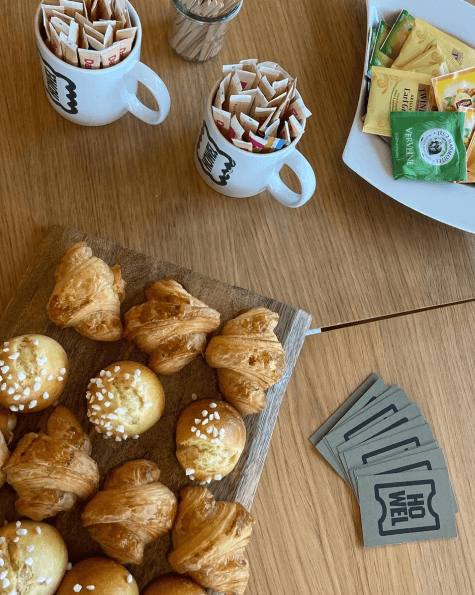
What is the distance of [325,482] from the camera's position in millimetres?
1012

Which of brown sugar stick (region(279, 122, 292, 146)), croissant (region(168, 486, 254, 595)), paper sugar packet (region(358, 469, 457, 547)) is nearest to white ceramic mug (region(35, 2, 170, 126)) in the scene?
brown sugar stick (region(279, 122, 292, 146))

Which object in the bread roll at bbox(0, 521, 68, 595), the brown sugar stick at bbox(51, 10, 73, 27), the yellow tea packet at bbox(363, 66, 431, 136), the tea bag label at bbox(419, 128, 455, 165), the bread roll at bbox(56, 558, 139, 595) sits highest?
the brown sugar stick at bbox(51, 10, 73, 27)

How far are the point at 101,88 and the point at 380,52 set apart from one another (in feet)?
2.00

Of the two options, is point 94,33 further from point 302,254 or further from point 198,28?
point 302,254

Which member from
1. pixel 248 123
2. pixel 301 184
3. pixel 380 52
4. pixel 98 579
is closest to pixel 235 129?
pixel 248 123

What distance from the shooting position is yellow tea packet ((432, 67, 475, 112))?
1.12 m

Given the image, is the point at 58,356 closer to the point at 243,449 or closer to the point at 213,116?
the point at 243,449

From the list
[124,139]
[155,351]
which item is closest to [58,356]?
[155,351]

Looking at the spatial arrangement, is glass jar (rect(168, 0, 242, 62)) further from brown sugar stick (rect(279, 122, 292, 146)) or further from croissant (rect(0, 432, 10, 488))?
croissant (rect(0, 432, 10, 488))

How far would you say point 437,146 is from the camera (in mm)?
1097

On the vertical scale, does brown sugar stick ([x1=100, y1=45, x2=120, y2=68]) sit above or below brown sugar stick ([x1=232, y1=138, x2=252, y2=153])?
above

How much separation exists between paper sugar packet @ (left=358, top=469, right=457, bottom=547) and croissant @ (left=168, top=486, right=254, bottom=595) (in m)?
A: 0.24

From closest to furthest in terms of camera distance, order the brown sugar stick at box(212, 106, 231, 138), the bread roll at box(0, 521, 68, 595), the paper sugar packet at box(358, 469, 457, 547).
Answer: the bread roll at box(0, 521, 68, 595) → the brown sugar stick at box(212, 106, 231, 138) → the paper sugar packet at box(358, 469, 457, 547)

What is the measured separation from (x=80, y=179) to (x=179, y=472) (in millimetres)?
575
